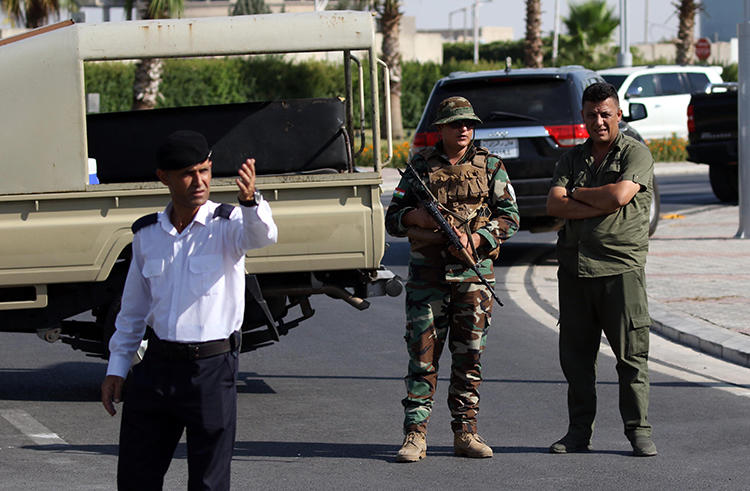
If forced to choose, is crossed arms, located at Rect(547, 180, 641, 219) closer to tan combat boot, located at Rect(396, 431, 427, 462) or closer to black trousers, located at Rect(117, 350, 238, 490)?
tan combat boot, located at Rect(396, 431, 427, 462)

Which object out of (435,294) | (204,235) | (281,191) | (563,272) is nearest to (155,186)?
(281,191)

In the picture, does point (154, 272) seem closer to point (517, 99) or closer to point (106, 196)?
point (106, 196)

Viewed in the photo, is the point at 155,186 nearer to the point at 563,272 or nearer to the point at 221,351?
the point at 563,272

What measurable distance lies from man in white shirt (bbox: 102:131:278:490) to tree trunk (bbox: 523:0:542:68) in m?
35.6

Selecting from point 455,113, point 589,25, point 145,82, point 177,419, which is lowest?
point 177,419

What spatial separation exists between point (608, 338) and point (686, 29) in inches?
1590

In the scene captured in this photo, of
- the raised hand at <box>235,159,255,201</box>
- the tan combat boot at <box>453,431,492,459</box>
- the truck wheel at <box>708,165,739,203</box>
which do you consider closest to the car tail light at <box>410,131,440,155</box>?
the tan combat boot at <box>453,431,492,459</box>

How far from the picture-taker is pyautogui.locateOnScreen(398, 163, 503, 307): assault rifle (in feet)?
20.2

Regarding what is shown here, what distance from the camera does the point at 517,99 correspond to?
1290 cm

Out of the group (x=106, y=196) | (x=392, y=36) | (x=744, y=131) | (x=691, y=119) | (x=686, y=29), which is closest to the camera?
(x=106, y=196)

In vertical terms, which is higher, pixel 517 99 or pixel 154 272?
pixel 517 99

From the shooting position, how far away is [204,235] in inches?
167

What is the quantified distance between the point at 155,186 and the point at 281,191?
75cm

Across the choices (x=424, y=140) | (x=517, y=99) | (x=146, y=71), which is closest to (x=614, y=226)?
(x=517, y=99)
